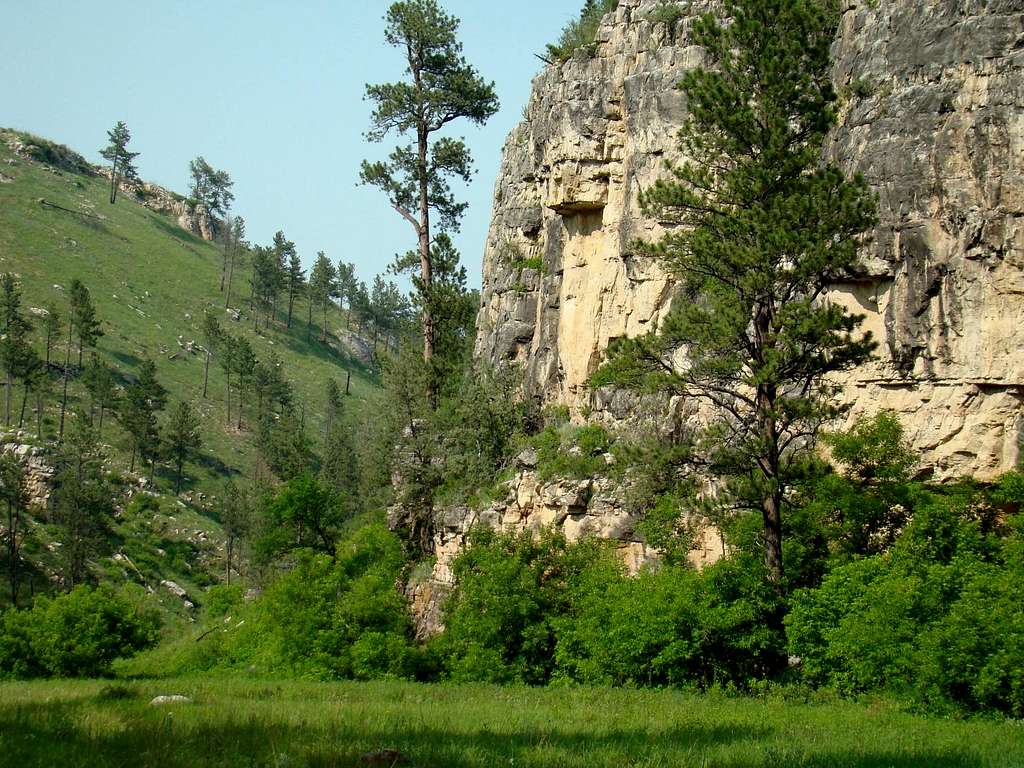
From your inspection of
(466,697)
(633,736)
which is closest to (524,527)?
(466,697)

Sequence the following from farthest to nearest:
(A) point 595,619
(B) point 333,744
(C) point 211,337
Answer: (C) point 211,337 → (A) point 595,619 → (B) point 333,744

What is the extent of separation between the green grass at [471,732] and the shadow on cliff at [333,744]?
0.02 metres

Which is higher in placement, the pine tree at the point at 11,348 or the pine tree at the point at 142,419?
the pine tree at the point at 11,348

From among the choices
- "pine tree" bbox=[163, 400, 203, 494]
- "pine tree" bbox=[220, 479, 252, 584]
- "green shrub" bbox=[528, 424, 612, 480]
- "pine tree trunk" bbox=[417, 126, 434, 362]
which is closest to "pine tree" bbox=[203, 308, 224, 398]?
"pine tree" bbox=[163, 400, 203, 494]

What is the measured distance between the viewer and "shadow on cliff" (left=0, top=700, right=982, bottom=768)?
9.17 m

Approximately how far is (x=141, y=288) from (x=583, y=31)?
3452 inches

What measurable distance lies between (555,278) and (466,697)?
75.3 feet

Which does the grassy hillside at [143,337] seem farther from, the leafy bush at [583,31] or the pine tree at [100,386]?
the leafy bush at [583,31]

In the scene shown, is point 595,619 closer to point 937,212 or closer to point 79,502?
point 937,212

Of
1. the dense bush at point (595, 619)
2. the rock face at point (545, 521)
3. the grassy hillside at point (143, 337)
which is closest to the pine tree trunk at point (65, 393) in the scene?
the grassy hillside at point (143, 337)

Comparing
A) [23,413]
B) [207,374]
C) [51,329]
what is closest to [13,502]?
[23,413]

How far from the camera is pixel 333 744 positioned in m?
10.1

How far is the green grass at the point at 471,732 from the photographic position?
9.53 m

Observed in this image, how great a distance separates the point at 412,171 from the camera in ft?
126
